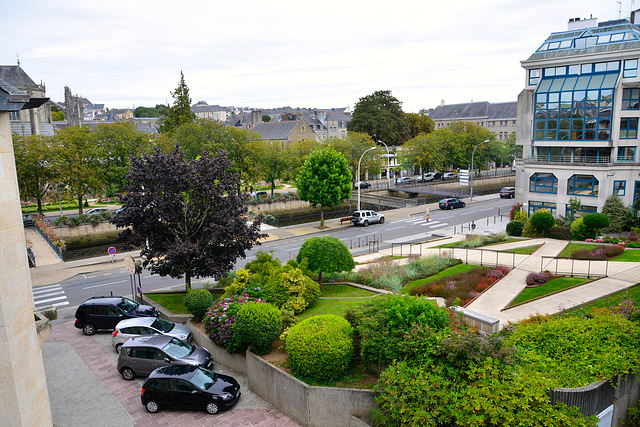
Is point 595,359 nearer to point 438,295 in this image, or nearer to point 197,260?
point 438,295

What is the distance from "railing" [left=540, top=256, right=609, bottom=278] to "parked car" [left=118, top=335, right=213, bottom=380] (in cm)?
1630

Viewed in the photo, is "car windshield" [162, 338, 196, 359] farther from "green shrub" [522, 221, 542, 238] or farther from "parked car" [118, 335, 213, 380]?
"green shrub" [522, 221, 542, 238]

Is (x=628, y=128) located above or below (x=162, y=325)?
above

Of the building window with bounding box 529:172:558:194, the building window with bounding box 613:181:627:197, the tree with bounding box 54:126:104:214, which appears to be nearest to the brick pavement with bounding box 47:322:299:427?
the building window with bounding box 613:181:627:197

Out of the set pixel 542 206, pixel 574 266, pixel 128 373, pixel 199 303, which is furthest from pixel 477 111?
pixel 128 373

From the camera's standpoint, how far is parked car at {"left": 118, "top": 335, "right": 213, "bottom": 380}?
562 inches

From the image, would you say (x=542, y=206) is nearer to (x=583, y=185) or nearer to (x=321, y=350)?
(x=583, y=185)

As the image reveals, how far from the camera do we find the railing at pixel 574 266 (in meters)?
20.7

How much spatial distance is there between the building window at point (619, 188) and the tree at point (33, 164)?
150 feet

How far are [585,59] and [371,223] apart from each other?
21.1m

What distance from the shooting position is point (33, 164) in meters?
40.2

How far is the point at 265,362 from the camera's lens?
13117 millimetres

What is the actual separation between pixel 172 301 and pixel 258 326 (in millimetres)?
8310

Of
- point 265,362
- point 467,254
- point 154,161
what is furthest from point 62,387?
point 467,254
